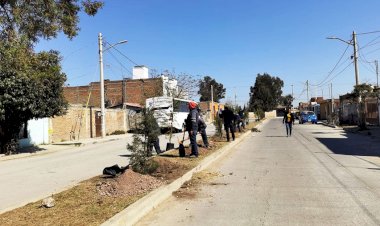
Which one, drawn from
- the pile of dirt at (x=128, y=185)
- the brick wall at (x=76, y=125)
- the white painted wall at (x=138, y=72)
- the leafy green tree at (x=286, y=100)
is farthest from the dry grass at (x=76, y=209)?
the leafy green tree at (x=286, y=100)

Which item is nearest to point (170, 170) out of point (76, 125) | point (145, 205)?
point (145, 205)

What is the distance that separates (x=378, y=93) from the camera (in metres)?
35.0

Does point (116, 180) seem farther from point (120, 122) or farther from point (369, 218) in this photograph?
point (120, 122)

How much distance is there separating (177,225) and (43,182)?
256 inches

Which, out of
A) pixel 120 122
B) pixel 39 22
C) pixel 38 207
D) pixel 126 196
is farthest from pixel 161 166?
pixel 120 122

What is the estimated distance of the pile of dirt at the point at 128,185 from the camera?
Answer: 28.9 ft

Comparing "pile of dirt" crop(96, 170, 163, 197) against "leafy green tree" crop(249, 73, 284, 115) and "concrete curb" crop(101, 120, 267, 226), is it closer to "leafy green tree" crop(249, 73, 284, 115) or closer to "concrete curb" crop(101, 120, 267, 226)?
"concrete curb" crop(101, 120, 267, 226)

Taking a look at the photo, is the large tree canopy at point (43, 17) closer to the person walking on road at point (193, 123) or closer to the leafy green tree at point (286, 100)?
the person walking on road at point (193, 123)

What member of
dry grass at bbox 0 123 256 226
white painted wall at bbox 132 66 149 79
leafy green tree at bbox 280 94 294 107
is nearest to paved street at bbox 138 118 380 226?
dry grass at bbox 0 123 256 226

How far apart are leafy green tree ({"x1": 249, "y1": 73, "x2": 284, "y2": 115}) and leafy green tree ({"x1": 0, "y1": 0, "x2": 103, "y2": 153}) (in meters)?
123

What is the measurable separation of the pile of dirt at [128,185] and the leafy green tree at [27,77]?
564 cm

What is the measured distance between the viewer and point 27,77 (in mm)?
21984

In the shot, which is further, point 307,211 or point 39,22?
point 39,22

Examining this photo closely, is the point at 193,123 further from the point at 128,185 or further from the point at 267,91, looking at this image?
the point at 267,91
